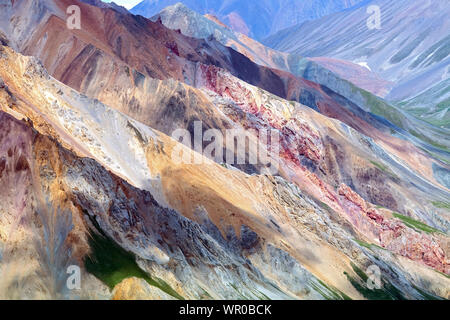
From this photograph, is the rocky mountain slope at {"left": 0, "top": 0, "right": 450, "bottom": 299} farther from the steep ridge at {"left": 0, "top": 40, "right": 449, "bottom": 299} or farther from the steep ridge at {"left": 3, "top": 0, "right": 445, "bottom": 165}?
the steep ridge at {"left": 3, "top": 0, "right": 445, "bottom": 165}

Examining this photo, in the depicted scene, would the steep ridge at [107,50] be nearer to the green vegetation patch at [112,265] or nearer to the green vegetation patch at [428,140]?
the green vegetation patch at [112,265]

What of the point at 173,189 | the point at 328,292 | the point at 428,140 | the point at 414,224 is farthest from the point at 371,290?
the point at 428,140

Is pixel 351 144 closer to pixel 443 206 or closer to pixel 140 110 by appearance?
pixel 443 206

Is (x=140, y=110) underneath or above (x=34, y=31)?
underneath

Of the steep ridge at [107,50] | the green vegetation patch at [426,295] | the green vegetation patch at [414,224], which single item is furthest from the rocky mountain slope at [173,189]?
the green vegetation patch at [426,295]

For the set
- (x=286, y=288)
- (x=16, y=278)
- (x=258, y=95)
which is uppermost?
(x=258, y=95)

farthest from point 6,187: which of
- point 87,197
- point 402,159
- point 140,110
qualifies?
point 402,159

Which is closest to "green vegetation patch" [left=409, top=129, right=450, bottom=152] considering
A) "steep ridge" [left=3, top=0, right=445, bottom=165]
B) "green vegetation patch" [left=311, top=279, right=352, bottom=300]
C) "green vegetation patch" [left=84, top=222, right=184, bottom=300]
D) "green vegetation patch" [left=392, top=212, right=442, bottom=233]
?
"steep ridge" [left=3, top=0, right=445, bottom=165]
